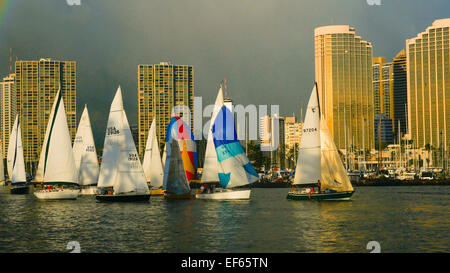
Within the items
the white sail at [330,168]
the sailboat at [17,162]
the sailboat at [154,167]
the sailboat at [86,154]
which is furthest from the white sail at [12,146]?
the white sail at [330,168]

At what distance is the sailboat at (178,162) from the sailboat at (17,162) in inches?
1460

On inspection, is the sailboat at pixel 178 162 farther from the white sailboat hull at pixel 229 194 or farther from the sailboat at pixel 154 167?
the sailboat at pixel 154 167

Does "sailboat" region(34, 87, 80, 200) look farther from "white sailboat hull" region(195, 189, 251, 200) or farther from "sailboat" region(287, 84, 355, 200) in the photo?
"sailboat" region(287, 84, 355, 200)

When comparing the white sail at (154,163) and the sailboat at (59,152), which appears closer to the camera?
the sailboat at (59,152)

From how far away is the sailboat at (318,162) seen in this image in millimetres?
79875

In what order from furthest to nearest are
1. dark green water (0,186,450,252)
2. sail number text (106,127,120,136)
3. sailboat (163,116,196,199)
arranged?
sailboat (163,116,196,199) < sail number text (106,127,120,136) < dark green water (0,186,450,252)

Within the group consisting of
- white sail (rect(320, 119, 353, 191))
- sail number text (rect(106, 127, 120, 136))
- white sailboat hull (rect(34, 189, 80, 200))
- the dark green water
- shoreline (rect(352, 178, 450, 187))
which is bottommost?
shoreline (rect(352, 178, 450, 187))

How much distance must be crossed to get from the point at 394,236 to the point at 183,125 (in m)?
55.6

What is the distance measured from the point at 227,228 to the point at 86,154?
50.8 m

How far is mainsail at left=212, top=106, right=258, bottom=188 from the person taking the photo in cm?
8119

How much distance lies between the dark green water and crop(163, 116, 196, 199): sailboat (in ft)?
23.1

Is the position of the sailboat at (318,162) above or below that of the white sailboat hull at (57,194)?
above

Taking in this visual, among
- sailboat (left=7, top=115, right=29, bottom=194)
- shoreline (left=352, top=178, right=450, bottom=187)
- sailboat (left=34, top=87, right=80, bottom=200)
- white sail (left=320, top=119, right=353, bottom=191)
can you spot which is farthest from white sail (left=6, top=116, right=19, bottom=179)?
shoreline (left=352, top=178, right=450, bottom=187)

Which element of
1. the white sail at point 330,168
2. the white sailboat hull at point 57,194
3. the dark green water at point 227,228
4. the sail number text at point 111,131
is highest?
the sail number text at point 111,131
